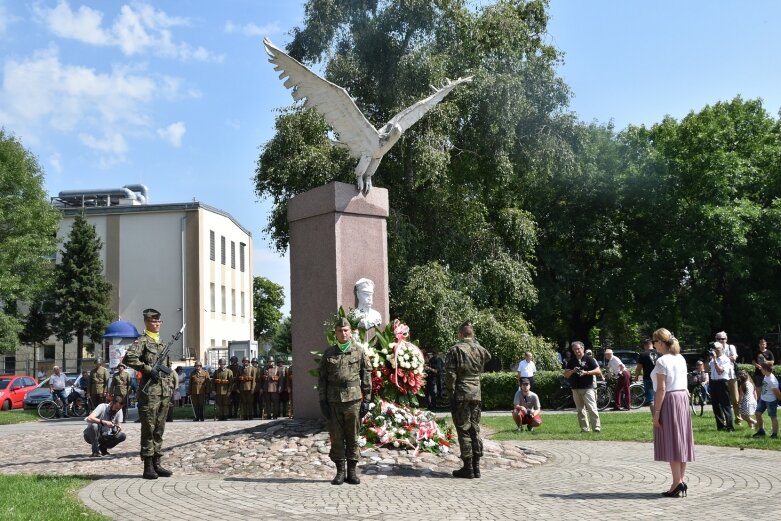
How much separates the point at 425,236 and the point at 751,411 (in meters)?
12.5

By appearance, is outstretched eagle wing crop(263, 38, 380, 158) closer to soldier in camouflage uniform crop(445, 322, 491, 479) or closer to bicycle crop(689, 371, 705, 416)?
soldier in camouflage uniform crop(445, 322, 491, 479)

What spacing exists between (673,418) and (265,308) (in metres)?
80.9

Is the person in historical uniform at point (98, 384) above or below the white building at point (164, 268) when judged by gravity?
below

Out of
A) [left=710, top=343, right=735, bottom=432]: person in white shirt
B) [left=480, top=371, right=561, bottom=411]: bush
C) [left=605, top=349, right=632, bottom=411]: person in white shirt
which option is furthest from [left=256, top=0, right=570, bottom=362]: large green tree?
[left=710, top=343, right=735, bottom=432]: person in white shirt

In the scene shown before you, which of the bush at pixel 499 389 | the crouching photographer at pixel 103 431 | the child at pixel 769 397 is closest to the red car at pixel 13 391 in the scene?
the bush at pixel 499 389

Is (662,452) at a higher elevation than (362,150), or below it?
below

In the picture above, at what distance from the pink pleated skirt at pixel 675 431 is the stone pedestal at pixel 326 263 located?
499 cm

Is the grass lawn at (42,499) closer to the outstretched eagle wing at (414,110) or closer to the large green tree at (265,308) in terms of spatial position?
the outstretched eagle wing at (414,110)

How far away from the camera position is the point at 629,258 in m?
34.6

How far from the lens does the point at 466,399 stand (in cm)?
980

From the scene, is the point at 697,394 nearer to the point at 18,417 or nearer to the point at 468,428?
the point at 468,428

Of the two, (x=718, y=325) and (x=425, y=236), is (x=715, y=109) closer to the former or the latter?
(x=718, y=325)

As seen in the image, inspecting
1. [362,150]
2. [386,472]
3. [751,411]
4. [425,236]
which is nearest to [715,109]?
[425,236]

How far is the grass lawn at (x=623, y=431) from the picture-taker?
12.7m
